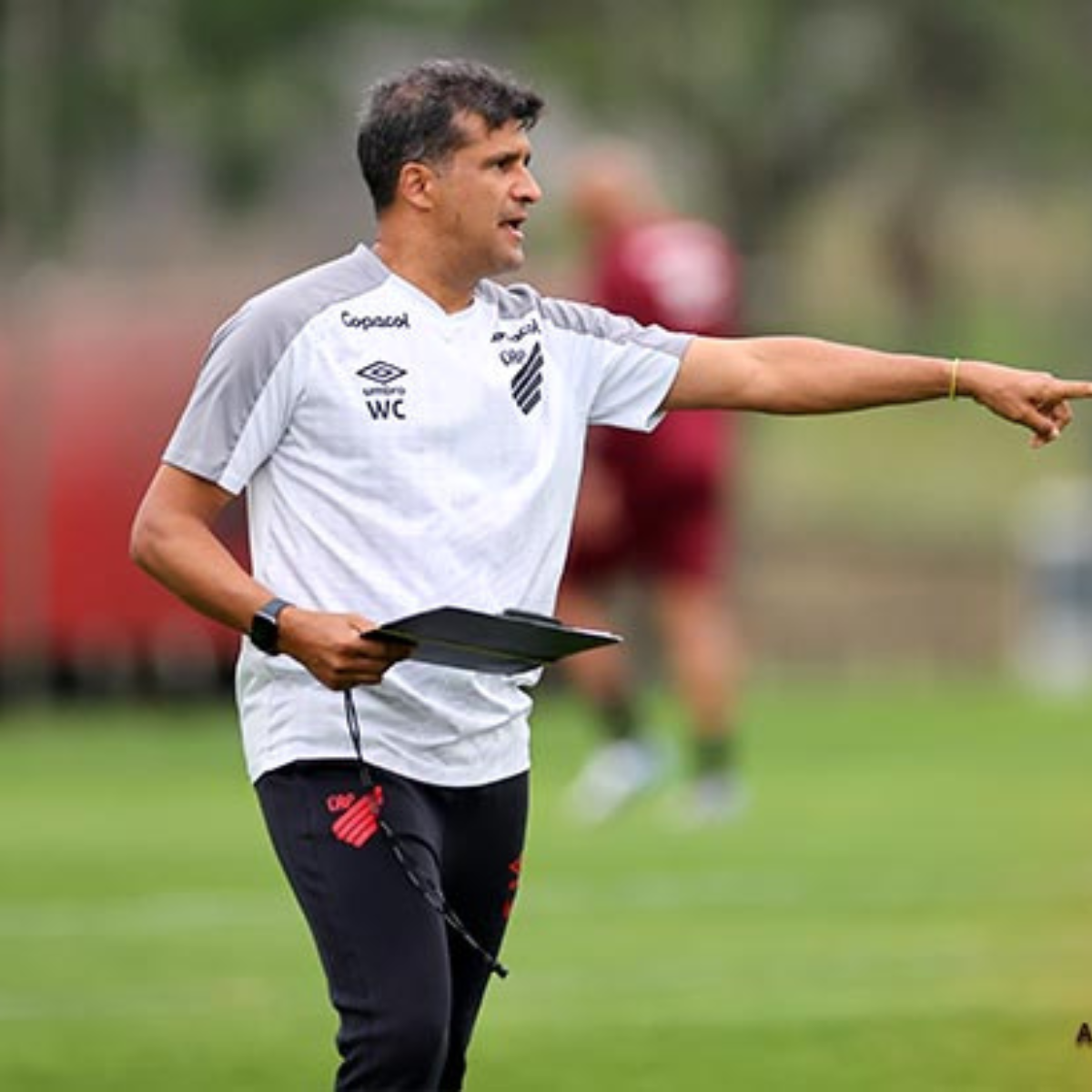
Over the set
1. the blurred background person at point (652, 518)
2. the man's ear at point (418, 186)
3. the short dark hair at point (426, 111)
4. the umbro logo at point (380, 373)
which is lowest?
the blurred background person at point (652, 518)

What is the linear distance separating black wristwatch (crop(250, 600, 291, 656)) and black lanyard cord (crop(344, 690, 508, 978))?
183mm

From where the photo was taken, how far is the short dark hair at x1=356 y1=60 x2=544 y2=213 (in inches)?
303

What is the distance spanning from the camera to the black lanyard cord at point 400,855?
7.50 metres

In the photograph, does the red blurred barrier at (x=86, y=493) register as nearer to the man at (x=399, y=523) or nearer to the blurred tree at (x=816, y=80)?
the blurred tree at (x=816, y=80)

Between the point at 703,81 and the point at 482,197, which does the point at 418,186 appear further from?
the point at 703,81

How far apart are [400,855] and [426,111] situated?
137 cm

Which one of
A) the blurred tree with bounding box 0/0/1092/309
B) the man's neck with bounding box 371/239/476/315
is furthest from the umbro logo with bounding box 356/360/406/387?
the blurred tree with bounding box 0/0/1092/309

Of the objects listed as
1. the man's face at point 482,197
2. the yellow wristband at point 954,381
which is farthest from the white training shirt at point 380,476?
the yellow wristband at point 954,381

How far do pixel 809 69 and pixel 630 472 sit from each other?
24849 millimetres

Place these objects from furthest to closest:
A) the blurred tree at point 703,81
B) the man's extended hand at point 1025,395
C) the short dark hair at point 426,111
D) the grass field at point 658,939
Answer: the blurred tree at point 703,81, the grass field at point 658,939, the man's extended hand at point 1025,395, the short dark hair at point 426,111

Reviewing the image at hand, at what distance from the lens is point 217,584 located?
743cm

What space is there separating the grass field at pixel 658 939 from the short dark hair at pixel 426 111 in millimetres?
2881

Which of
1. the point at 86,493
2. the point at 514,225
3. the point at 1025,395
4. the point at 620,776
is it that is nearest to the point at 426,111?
the point at 514,225

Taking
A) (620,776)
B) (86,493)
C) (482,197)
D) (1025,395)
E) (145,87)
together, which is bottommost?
(620,776)
